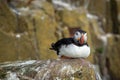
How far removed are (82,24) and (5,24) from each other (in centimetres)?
351

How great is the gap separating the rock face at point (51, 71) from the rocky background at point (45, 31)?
450cm

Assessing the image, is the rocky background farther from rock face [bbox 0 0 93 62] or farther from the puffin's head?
the puffin's head

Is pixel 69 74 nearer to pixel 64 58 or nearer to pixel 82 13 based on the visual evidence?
pixel 64 58

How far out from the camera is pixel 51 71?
766 cm

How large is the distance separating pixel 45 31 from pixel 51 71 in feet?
19.0

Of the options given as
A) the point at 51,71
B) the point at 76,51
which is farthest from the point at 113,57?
the point at 51,71

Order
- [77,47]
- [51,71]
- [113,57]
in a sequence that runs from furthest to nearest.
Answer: [113,57] → [77,47] → [51,71]

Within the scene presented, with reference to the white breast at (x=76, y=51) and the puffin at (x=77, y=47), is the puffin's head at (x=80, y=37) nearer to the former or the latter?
the puffin at (x=77, y=47)

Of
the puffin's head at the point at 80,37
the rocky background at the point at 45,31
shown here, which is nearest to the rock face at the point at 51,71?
the puffin's head at the point at 80,37

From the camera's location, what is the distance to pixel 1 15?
42.0 feet

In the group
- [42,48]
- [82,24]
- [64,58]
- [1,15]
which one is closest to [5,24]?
[1,15]

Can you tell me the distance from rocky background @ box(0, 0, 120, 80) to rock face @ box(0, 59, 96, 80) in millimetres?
4501

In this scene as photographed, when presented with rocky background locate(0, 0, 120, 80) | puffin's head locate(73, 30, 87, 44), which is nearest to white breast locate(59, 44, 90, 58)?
puffin's head locate(73, 30, 87, 44)

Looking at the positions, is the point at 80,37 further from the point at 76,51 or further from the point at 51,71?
the point at 51,71
